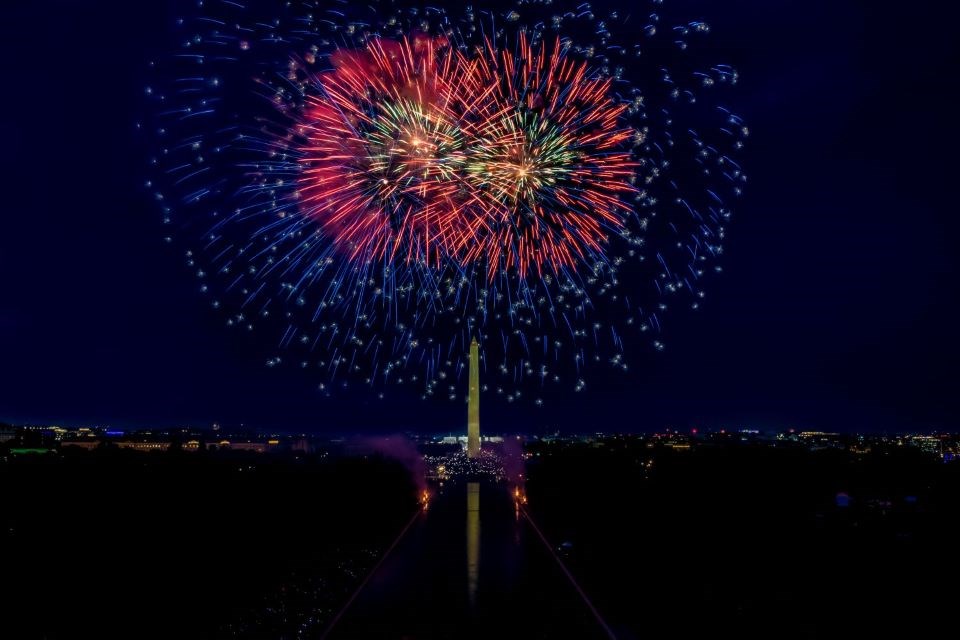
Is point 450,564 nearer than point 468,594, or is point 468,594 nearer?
point 468,594

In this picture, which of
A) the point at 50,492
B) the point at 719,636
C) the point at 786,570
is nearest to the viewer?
the point at 719,636

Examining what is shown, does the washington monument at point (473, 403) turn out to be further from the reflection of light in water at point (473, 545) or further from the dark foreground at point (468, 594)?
the dark foreground at point (468, 594)

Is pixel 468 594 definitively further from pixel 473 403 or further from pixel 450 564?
pixel 473 403

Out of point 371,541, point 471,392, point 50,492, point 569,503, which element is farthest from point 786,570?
point 471,392

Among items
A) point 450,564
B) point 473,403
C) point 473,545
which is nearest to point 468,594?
point 450,564

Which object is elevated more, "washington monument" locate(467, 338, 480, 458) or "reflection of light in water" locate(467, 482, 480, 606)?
"washington monument" locate(467, 338, 480, 458)

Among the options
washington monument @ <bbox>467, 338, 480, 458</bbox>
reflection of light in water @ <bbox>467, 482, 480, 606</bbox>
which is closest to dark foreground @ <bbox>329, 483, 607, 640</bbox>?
reflection of light in water @ <bbox>467, 482, 480, 606</bbox>

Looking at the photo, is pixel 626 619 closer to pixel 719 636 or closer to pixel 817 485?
pixel 719 636

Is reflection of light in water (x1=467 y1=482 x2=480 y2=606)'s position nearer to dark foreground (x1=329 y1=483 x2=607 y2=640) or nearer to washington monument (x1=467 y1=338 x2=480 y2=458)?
dark foreground (x1=329 y1=483 x2=607 y2=640)
